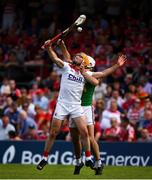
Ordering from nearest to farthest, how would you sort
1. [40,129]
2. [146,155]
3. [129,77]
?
1. [146,155]
2. [40,129]
3. [129,77]

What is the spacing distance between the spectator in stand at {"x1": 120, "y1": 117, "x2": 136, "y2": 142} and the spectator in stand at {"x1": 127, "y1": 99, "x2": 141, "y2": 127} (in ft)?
1.74

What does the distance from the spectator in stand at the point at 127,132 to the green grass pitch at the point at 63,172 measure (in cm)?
306

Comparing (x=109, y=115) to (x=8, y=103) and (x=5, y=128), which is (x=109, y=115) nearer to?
(x=5, y=128)

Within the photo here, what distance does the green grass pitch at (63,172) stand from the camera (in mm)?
18750

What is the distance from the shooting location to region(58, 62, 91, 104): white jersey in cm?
1867

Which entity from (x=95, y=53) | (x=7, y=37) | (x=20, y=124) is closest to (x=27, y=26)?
(x=7, y=37)

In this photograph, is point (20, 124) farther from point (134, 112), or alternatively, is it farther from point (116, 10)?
point (116, 10)

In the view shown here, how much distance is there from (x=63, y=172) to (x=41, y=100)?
7458 millimetres

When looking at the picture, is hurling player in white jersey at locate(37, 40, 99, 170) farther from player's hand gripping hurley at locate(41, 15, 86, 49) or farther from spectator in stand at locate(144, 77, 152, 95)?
spectator in stand at locate(144, 77, 152, 95)

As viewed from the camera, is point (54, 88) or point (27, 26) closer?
point (54, 88)

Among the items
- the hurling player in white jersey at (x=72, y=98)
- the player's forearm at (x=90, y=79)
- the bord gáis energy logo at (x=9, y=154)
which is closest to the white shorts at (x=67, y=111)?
the hurling player in white jersey at (x=72, y=98)

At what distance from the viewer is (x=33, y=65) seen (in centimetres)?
3031

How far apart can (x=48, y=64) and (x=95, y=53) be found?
1873mm

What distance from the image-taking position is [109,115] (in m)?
25.3
